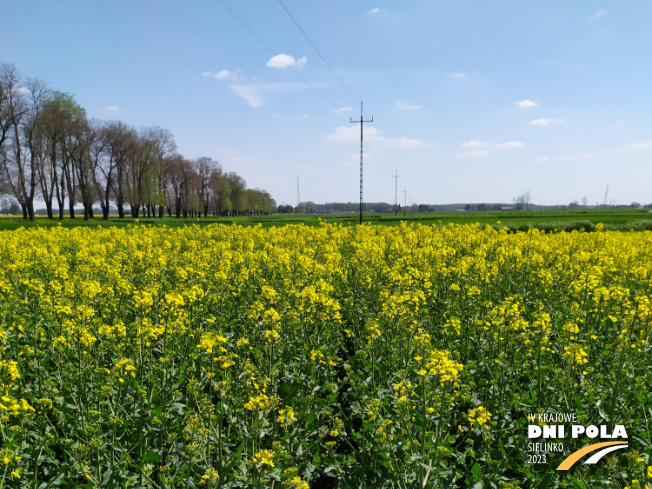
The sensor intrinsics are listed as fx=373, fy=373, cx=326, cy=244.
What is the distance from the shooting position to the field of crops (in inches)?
126

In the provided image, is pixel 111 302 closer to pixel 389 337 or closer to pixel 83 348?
pixel 83 348

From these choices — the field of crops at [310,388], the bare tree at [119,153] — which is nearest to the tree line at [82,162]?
the bare tree at [119,153]

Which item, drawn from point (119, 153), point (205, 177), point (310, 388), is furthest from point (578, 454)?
point (205, 177)

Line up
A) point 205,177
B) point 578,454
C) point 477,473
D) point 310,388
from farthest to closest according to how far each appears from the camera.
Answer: point 205,177, point 310,388, point 578,454, point 477,473

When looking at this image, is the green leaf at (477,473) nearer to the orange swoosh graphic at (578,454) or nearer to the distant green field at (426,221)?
the orange swoosh graphic at (578,454)

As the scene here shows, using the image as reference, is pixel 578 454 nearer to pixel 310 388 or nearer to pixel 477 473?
pixel 477 473

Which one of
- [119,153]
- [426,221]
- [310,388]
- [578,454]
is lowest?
[578,454]

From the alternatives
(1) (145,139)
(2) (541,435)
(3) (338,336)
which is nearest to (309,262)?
(3) (338,336)

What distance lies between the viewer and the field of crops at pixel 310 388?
3.21m

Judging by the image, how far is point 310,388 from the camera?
4539 mm

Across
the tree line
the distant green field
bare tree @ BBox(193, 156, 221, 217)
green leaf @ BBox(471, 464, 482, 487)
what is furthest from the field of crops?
bare tree @ BBox(193, 156, 221, 217)

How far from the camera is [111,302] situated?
5.93 metres

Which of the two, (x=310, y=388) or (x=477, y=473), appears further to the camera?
(x=310, y=388)

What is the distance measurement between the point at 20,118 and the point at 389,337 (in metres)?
53.0
